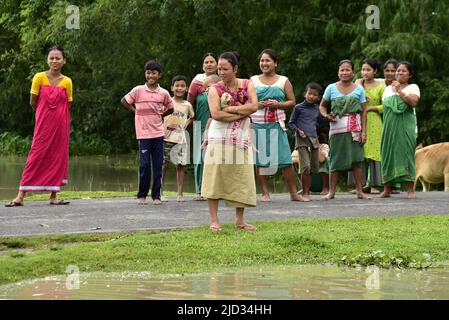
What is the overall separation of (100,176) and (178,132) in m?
11.5

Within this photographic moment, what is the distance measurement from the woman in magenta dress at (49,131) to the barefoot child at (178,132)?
5.05ft

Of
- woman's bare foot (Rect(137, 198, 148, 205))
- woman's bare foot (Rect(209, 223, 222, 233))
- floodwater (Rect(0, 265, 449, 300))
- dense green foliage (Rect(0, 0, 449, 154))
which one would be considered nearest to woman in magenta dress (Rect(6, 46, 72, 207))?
woman's bare foot (Rect(137, 198, 148, 205))

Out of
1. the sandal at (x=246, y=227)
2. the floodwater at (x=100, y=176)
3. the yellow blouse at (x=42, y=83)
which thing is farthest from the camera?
the floodwater at (x=100, y=176)

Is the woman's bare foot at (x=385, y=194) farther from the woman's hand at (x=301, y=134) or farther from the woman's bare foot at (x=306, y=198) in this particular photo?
the woman's hand at (x=301, y=134)

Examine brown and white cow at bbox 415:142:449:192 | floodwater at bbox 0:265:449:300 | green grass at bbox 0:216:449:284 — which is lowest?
floodwater at bbox 0:265:449:300

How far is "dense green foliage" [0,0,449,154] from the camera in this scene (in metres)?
22.7

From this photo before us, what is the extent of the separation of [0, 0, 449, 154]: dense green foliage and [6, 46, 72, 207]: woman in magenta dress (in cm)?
1027

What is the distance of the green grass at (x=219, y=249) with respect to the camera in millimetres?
8711

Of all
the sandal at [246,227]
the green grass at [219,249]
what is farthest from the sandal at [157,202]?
the sandal at [246,227]

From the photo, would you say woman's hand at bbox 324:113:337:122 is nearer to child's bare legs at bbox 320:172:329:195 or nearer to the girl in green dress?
the girl in green dress

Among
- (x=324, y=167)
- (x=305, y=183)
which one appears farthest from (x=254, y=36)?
(x=305, y=183)
